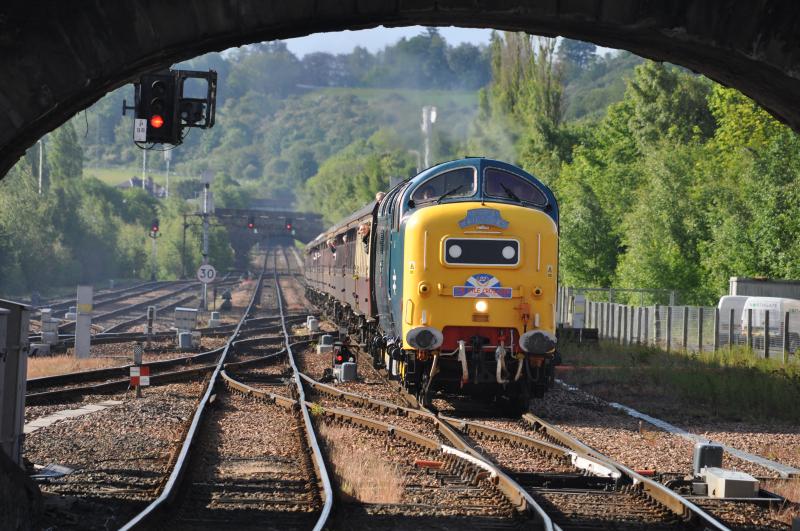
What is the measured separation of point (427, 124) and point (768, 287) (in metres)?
31.9

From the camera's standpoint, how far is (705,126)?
63.1 m

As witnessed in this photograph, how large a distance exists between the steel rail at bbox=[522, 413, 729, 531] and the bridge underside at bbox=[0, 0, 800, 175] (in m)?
3.59

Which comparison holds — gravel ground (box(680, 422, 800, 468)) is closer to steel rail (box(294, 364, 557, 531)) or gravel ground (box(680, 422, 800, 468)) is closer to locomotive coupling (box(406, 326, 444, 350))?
steel rail (box(294, 364, 557, 531))

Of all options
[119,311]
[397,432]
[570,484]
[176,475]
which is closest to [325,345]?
[397,432]

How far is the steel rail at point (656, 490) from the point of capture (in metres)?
9.12

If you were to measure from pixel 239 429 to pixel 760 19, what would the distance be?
9387mm

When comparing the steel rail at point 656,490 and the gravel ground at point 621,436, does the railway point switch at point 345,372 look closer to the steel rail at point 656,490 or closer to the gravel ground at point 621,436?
the gravel ground at point 621,436

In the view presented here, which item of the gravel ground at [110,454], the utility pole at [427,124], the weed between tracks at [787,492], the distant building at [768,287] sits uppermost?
the utility pole at [427,124]

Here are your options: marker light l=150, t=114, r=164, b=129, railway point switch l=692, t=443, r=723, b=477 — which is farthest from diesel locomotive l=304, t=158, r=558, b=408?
railway point switch l=692, t=443, r=723, b=477

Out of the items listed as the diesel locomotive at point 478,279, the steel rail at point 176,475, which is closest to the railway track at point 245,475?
the steel rail at point 176,475

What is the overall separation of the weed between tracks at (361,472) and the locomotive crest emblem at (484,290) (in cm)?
274

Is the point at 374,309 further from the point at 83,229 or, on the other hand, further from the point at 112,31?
the point at 83,229

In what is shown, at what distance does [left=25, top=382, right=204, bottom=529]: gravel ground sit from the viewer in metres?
9.26

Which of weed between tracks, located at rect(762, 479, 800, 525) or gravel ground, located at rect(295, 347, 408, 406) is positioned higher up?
gravel ground, located at rect(295, 347, 408, 406)
